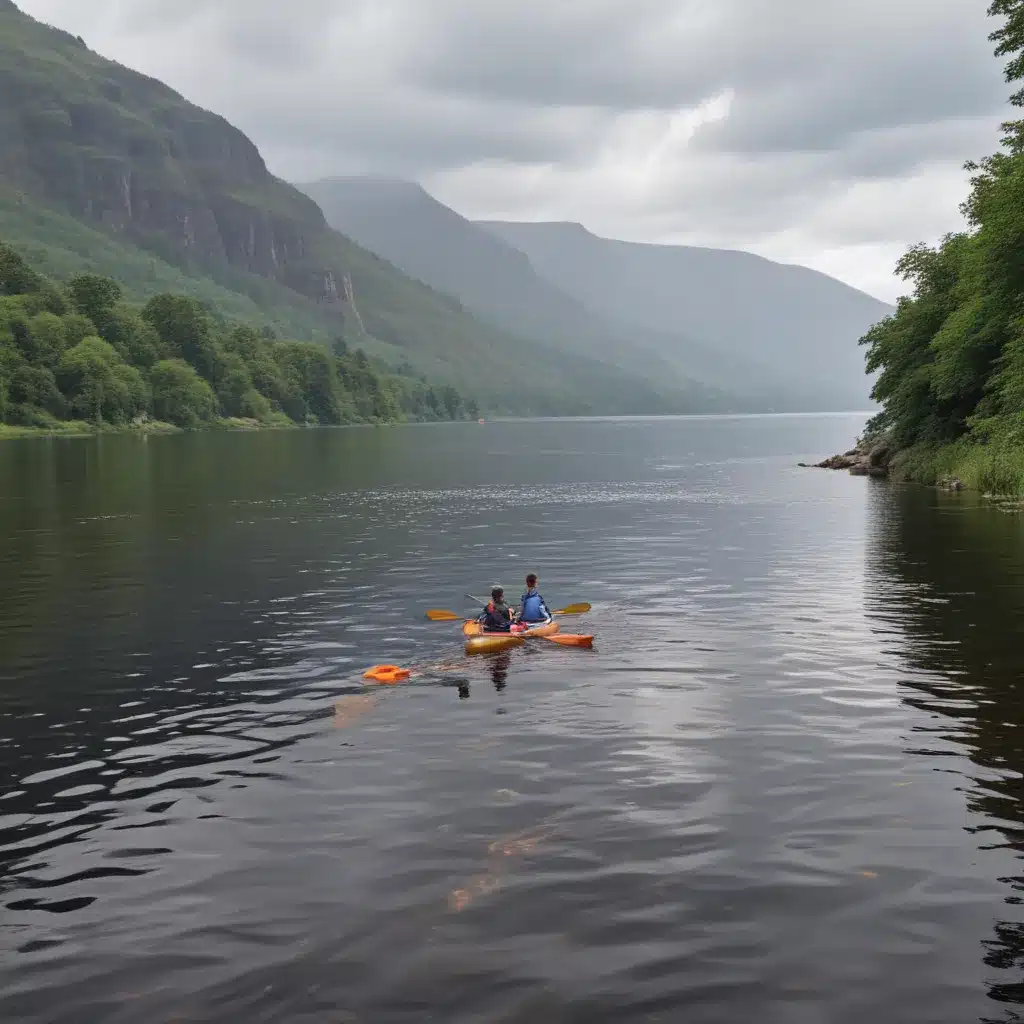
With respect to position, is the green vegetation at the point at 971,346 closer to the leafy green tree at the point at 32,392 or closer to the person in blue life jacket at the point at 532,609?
the person in blue life jacket at the point at 532,609

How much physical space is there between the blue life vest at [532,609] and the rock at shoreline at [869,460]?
75916 millimetres

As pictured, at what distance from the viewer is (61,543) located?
5066 cm

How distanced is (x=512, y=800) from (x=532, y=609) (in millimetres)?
14007

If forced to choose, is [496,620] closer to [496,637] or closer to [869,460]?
[496,637]

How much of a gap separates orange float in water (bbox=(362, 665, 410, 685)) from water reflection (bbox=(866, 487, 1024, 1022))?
11382 millimetres

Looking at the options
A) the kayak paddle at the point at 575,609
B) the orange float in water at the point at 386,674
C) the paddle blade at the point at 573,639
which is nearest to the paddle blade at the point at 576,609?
the kayak paddle at the point at 575,609

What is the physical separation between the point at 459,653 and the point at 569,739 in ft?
28.1

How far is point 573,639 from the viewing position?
30.1m

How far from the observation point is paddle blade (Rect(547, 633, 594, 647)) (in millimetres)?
29875

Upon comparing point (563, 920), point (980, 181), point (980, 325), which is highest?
point (980, 181)

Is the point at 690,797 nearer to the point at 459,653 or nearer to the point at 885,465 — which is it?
the point at 459,653

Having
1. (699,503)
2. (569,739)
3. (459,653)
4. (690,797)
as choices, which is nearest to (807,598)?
(459,653)

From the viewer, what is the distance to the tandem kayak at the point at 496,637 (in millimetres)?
29281

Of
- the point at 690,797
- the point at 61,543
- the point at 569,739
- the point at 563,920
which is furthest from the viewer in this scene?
the point at 61,543
